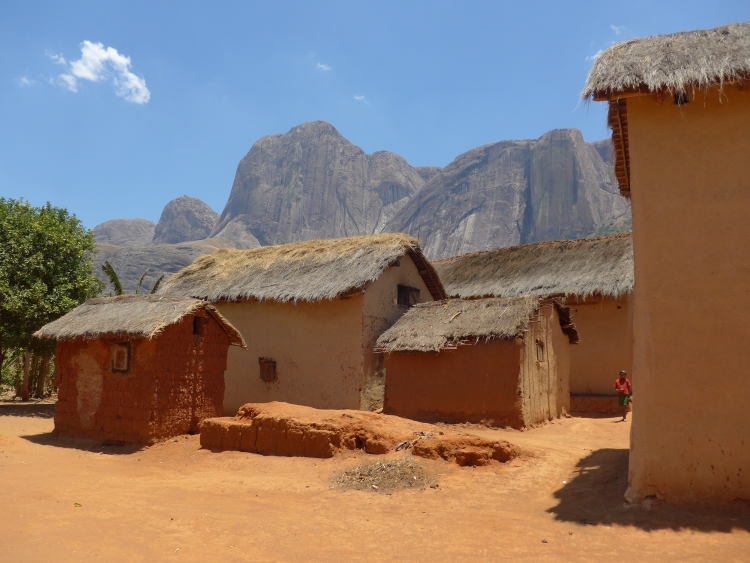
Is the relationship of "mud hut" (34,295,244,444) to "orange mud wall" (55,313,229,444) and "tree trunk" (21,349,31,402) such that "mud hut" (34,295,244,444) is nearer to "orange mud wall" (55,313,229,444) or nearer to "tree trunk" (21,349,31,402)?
"orange mud wall" (55,313,229,444)

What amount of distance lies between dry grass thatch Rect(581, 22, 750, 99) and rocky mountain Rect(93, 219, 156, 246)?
11113cm

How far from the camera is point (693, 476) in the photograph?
6016 mm

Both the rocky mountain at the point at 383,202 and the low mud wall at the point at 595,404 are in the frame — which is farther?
the rocky mountain at the point at 383,202

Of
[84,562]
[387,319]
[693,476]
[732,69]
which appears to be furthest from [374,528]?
[387,319]

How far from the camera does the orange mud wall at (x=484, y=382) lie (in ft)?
39.8

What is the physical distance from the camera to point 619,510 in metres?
6.19

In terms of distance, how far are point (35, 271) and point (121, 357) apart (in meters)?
7.89

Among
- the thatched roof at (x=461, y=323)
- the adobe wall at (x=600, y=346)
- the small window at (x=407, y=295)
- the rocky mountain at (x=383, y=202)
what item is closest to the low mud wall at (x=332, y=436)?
the thatched roof at (x=461, y=323)

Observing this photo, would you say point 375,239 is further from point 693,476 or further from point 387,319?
point 693,476

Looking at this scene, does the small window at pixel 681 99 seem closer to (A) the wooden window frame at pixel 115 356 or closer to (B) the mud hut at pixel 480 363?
(B) the mud hut at pixel 480 363

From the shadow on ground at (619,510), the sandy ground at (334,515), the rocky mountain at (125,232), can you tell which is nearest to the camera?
the sandy ground at (334,515)

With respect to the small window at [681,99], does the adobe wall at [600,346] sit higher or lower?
lower

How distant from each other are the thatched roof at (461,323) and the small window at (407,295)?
214 cm

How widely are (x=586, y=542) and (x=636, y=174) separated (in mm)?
3868
